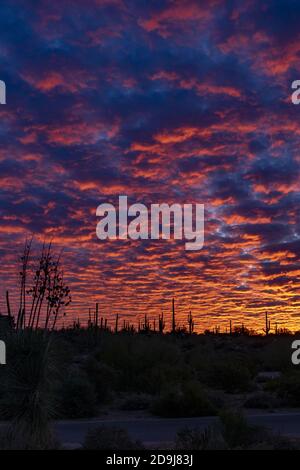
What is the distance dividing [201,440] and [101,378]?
1454cm

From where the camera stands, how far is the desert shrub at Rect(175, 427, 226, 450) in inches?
480

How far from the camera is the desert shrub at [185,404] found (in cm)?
2294

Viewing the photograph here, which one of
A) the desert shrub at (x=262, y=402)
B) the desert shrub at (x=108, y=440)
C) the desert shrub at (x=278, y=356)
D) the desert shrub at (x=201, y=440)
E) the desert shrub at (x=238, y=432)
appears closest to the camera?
the desert shrub at (x=201, y=440)

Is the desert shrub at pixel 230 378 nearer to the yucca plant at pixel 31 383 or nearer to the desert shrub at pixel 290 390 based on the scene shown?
the desert shrub at pixel 290 390

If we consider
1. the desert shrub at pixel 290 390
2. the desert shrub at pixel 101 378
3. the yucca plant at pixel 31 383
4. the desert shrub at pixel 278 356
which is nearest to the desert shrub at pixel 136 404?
the desert shrub at pixel 101 378

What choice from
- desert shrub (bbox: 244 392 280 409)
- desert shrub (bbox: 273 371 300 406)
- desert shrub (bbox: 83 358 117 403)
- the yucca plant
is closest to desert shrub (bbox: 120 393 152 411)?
desert shrub (bbox: 83 358 117 403)

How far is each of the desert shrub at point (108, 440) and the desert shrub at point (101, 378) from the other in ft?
40.2

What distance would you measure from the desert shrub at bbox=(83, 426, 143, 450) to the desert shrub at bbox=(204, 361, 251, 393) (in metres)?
17.8

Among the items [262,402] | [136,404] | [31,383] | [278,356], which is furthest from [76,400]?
[278,356]

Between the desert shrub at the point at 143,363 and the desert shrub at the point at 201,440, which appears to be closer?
the desert shrub at the point at 201,440

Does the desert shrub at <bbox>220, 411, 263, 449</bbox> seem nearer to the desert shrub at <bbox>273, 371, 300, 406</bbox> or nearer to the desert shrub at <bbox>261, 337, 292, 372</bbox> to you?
the desert shrub at <bbox>273, 371, 300, 406</bbox>

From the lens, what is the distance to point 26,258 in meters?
22.5
